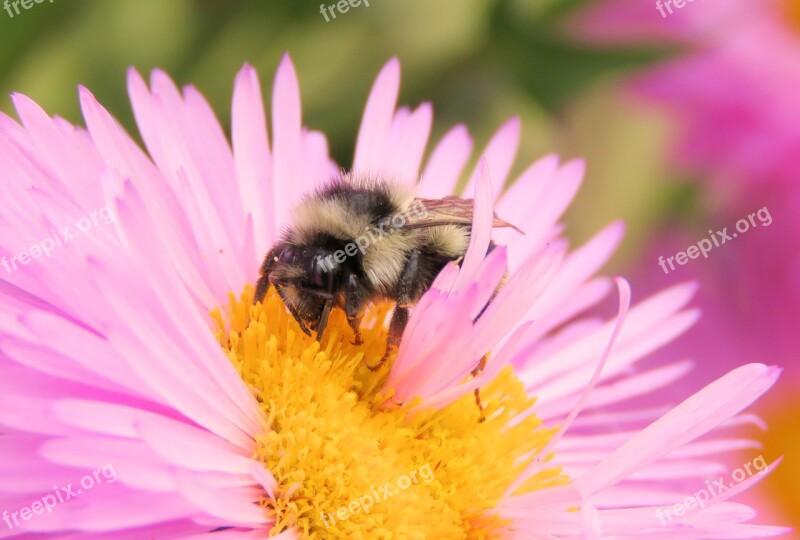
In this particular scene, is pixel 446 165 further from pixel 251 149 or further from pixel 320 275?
pixel 320 275

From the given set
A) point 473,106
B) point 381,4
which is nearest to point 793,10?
point 473,106

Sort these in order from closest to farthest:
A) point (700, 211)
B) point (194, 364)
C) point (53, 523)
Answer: point (53, 523) < point (194, 364) < point (700, 211)

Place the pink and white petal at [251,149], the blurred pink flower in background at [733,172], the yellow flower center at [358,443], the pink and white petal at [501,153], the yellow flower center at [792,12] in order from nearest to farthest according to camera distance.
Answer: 1. the yellow flower center at [358,443]
2. the pink and white petal at [251,149]
3. the pink and white petal at [501,153]
4. the blurred pink flower in background at [733,172]
5. the yellow flower center at [792,12]

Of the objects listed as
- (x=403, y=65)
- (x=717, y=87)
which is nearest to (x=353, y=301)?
(x=403, y=65)

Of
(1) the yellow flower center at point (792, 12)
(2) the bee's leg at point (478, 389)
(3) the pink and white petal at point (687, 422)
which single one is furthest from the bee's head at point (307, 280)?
(1) the yellow flower center at point (792, 12)

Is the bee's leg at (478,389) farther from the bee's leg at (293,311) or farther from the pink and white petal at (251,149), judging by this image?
the pink and white petal at (251,149)

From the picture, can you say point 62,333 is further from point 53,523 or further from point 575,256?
point 575,256

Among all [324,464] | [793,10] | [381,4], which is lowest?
[324,464]

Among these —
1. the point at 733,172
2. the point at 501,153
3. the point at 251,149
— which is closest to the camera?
the point at 251,149
